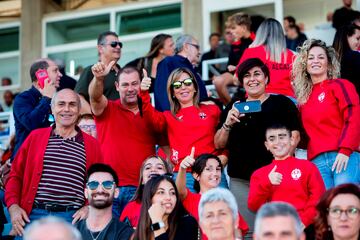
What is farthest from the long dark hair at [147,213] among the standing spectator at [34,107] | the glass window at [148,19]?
the glass window at [148,19]

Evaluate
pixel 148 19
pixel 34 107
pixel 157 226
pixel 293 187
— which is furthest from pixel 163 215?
pixel 148 19

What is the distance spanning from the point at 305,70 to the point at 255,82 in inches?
22.8

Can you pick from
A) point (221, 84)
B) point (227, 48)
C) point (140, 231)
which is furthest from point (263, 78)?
point (227, 48)

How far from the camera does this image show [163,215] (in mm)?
7758

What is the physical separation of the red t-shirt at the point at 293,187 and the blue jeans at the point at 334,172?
50 centimetres

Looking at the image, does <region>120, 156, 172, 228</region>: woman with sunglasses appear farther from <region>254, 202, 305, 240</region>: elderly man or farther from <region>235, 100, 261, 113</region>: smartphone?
<region>254, 202, 305, 240</region>: elderly man

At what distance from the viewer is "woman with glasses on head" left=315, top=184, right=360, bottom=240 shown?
21.6 ft

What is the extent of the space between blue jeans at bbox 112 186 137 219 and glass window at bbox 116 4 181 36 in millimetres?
9441

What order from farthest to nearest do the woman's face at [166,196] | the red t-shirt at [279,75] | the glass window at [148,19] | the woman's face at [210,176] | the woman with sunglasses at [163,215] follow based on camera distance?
the glass window at [148,19] < the red t-shirt at [279,75] < the woman's face at [210,176] < the woman's face at [166,196] < the woman with sunglasses at [163,215]

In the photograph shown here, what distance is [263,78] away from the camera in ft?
29.0

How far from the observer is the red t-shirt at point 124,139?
364 inches

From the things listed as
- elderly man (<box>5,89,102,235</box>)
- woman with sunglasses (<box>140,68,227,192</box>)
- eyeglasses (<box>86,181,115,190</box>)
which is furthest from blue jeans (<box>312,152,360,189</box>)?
elderly man (<box>5,89,102,235</box>)

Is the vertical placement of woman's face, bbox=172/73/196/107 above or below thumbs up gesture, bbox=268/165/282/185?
above

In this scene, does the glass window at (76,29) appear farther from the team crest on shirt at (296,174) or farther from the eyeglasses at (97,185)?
the team crest on shirt at (296,174)
